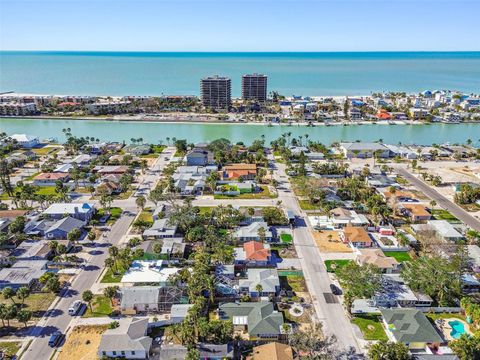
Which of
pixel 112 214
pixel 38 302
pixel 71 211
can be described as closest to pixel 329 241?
pixel 112 214

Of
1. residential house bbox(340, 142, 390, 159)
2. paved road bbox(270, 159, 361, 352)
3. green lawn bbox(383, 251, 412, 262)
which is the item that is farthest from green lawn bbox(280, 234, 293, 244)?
residential house bbox(340, 142, 390, 159)

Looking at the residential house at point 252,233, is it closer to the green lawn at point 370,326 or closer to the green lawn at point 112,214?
the green lawn at point 370,326

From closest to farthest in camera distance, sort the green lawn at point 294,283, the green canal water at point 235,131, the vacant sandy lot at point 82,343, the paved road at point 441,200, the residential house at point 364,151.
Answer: the vacant sandy lot at point 82,343 < the green lawn at point 294,283 < the paved road at point 441,200 < the residential house at point 364,151 < the green canal water at point 235,131

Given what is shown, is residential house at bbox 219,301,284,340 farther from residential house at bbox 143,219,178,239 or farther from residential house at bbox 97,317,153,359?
residential house at bbox 143,219,178,239

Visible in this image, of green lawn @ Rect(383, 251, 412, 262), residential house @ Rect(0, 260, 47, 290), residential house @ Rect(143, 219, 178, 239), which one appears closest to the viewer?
residential house @ Rect(0, 260, 47, 290)

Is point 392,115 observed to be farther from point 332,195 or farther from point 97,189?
point 97,189

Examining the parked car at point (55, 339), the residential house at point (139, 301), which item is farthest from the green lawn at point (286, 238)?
the parked car at point (55, 339)

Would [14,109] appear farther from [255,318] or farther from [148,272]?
[255,318]

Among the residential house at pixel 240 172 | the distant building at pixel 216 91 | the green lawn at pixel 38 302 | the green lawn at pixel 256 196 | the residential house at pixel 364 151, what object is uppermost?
the distant building at pixel 216 91
